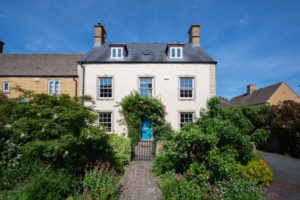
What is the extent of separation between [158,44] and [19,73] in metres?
14.6

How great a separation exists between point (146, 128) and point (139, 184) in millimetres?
7382

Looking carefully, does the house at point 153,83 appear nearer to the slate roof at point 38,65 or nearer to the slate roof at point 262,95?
the slate roof at point 38,65

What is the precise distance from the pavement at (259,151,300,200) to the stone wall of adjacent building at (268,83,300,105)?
59.6 feet

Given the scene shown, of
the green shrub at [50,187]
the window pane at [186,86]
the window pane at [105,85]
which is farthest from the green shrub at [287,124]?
the window pane at [105,85]

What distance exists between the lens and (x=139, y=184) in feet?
17.4

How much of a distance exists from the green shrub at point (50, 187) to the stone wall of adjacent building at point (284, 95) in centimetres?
2858

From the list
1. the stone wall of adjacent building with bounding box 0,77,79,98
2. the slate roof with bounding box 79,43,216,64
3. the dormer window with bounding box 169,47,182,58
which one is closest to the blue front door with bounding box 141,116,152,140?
the slate roof with bounding box 79,43,216,64

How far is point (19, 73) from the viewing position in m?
14.1

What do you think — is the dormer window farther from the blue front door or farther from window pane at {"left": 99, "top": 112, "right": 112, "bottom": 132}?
window pane at {"left": 99, "top": 112, "right": 112, "bottom": 132}

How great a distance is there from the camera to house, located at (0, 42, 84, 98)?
13.7m

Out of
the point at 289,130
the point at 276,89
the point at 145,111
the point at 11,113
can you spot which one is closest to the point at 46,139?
the point at 11,113

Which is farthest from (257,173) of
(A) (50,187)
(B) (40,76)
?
(B) (40,76)

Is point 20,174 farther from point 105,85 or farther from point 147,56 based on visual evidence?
point 147,56

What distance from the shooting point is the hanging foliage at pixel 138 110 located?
39.3 feet
